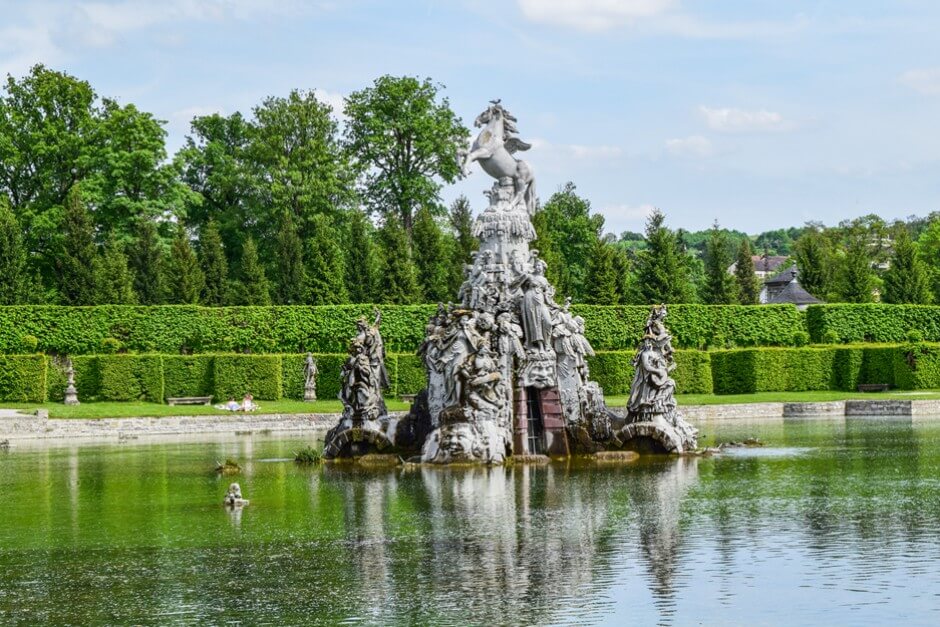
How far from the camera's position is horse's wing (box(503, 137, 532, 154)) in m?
36.1

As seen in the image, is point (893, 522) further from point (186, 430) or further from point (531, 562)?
point (186, 430)

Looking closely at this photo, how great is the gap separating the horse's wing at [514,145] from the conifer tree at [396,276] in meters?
33.0

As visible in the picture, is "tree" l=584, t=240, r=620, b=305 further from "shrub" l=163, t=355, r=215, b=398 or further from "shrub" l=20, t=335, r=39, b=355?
"shrub" l=20, t=335, r=39, b=355

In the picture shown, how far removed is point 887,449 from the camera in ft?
115

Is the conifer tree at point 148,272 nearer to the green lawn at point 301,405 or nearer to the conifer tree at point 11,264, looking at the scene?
the conifer tree at point 11,264

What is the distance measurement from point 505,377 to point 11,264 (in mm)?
38437

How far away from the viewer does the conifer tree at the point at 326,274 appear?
70.6 m

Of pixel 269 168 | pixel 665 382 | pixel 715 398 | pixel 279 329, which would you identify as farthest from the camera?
pixel 269 168

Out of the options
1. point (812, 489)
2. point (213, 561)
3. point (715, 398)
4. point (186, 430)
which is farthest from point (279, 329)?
point (213, 561)

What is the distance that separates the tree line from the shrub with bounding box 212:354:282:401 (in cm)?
1075

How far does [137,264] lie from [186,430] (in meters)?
21.6

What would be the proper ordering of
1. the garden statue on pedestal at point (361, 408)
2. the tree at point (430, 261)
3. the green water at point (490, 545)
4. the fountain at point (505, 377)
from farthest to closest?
the tree at point (430, 261)
the garden statue on pedestal at point (361, 408)
the fountain at point (505, 377)
the green water at point (490, 545)

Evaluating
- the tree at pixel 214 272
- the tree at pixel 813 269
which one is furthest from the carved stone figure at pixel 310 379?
the tree at pixel 813 269

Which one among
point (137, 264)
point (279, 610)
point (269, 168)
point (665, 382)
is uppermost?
point (269, 168)
